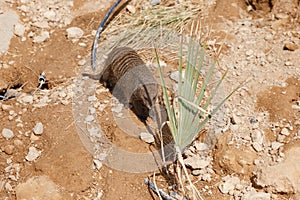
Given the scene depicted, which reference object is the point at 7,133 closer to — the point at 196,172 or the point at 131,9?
the point at 196,172

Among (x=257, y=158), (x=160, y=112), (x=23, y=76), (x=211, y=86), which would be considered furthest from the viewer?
(x=23, y=76)

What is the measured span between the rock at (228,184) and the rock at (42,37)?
202 centimetres


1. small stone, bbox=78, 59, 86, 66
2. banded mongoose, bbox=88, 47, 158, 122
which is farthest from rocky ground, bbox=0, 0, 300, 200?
banded mongoose, bbox=88, 47, 158, 122

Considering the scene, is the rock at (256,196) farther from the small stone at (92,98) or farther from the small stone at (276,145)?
the small stone at (92,98)

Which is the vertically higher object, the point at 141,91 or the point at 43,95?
the point at 141,91

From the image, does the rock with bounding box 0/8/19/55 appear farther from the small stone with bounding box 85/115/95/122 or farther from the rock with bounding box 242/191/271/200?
the rock with bounding box 242/191/271/200

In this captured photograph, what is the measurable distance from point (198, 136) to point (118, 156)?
56 centimetres

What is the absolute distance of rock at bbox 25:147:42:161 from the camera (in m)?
3.37

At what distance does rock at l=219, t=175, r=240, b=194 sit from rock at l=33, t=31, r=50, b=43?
2016 mm

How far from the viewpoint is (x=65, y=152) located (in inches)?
132

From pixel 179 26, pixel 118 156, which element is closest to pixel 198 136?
pixel 118 156

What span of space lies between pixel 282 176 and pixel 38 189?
154 centimetres

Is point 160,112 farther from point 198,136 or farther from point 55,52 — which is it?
point 55,52

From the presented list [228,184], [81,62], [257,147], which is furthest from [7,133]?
[257,147]
